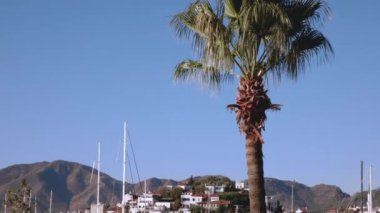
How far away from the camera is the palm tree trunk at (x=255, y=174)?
54.0ft

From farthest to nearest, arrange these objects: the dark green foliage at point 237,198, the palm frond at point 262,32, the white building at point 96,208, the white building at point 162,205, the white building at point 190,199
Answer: the dark green foliage at point 237,198 → the white building at point 190,199 → the white building at point 162,205 → the white building at point 96,208 → the palm frond at point 262,32

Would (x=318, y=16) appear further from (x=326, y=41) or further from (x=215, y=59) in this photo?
(x=215, y=59)

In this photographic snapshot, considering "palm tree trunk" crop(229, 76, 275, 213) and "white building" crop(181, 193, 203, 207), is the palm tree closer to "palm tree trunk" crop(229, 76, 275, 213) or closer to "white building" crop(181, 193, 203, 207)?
"palm tree trunk" crop(229, 76, 275, 213)

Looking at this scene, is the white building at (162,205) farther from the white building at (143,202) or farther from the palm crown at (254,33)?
the palm crown at (254,33)

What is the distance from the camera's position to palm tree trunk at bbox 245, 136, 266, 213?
1647 centimetres

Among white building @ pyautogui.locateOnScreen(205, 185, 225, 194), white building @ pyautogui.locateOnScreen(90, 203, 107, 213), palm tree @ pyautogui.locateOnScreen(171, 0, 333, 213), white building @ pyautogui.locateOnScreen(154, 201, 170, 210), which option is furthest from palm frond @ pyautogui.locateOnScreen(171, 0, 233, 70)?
white building @ pyautogui.locateOnScreen(205, 185, 225, 194)

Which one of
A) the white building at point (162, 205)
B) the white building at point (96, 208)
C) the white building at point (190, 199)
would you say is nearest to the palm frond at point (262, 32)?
the white building at point (96, 208)

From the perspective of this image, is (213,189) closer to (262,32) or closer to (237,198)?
(237,198)

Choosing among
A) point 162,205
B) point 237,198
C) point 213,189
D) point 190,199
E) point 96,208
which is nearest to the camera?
point 96,208

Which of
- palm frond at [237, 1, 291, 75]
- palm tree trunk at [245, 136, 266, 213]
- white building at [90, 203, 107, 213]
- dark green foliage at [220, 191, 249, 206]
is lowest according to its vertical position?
white building at [90, 203, 107, 213]

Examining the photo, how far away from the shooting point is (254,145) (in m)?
16.6

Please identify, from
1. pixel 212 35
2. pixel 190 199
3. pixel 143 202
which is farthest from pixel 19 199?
pixel 190 199

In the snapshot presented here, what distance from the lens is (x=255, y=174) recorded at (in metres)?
16.5


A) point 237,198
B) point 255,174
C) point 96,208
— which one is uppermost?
point 237,198
